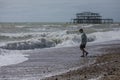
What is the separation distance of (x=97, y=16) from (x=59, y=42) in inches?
2825

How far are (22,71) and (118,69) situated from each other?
3.69 m

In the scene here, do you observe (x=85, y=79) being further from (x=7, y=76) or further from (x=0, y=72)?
(x=0, y=72)

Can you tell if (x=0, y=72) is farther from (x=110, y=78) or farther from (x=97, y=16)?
(x=97, y=16)

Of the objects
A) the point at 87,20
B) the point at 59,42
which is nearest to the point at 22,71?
the point at 59,42

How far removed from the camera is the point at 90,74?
39.4 feet

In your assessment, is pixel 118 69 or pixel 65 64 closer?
pixel 118 69

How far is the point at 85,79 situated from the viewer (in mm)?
11070

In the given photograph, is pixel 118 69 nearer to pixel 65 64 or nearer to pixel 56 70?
pixel 56 70

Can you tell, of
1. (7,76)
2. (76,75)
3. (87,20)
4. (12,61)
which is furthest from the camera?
(87,20)

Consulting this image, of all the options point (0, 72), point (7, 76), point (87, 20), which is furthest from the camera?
point (87, 20)

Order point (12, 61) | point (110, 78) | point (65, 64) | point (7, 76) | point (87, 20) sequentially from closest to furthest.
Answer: point (110, 78)
point (7, 76)
point (65, 64)
point (12, 61)
point (87, 20)

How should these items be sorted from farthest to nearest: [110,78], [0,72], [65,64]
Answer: [65,64] < [0,72] < [110,78]

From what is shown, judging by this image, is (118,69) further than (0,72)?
No

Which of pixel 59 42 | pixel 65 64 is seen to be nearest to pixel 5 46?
pixel 59 42
